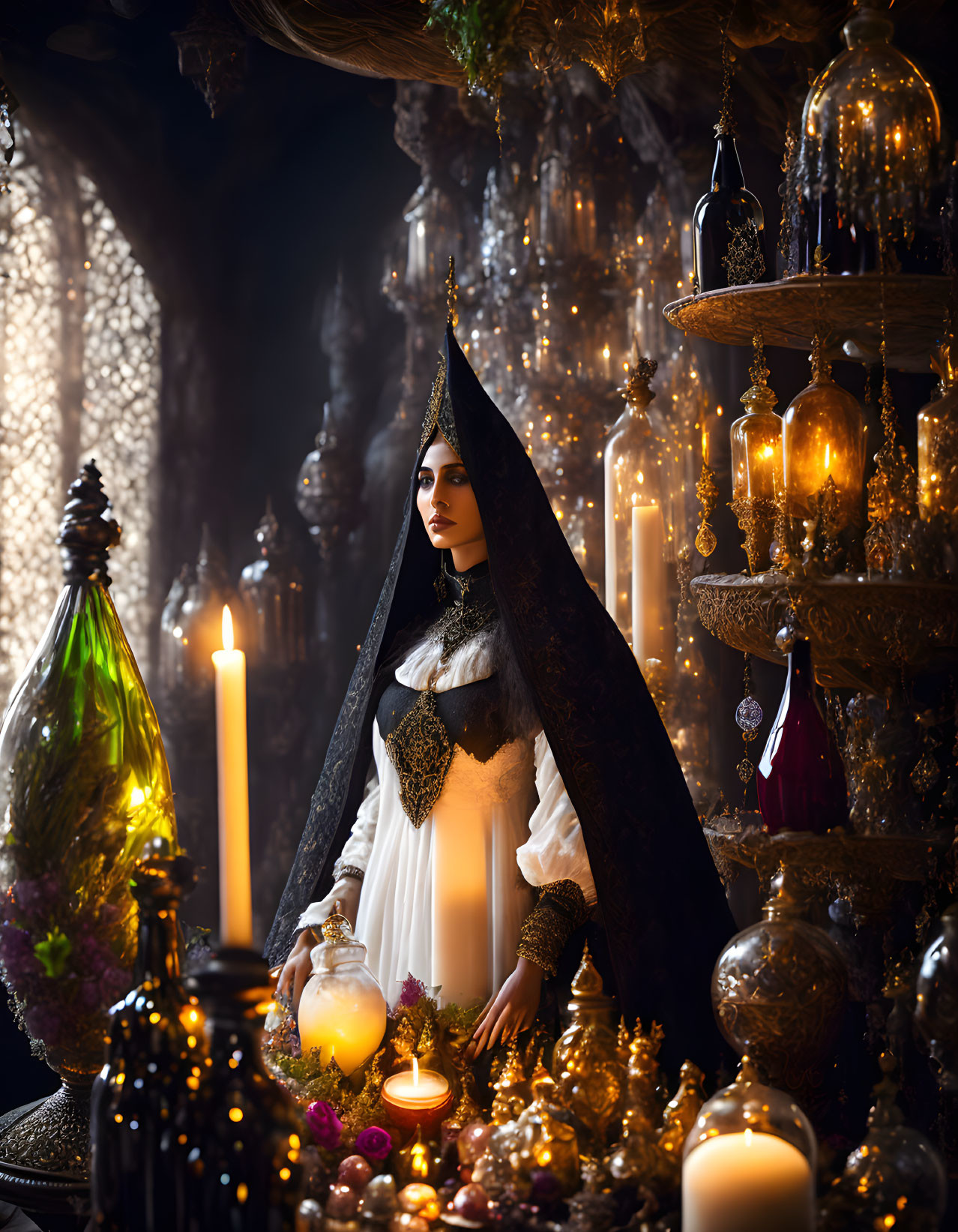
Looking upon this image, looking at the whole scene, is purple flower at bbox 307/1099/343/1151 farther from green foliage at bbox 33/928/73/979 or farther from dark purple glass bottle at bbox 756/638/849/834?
dark purple glass bottle at bbox 756/638/849/834

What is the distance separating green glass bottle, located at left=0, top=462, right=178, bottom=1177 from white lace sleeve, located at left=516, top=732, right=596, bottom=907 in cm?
57

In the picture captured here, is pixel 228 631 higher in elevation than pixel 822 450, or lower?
lower

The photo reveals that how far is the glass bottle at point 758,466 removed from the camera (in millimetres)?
1854

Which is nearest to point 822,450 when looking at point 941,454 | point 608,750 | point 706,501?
point 941,454

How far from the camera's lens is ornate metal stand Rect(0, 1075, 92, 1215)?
4.74 feet

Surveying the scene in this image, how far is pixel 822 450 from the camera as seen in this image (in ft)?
5.81

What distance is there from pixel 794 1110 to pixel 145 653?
2.99 m

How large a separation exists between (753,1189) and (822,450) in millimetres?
1041

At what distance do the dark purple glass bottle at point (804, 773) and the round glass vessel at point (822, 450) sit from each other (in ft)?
0.89

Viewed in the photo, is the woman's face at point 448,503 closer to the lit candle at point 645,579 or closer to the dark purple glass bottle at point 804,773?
the lit candle at point 645,579

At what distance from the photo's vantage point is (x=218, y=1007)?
105cm

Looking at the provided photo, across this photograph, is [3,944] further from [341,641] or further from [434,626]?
[341,641]

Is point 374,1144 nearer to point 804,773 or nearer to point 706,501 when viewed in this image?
point 804,773

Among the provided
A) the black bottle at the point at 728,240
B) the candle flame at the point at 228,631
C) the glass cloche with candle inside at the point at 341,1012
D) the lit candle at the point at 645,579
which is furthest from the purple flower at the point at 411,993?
the black bottle at the point at 728,240
